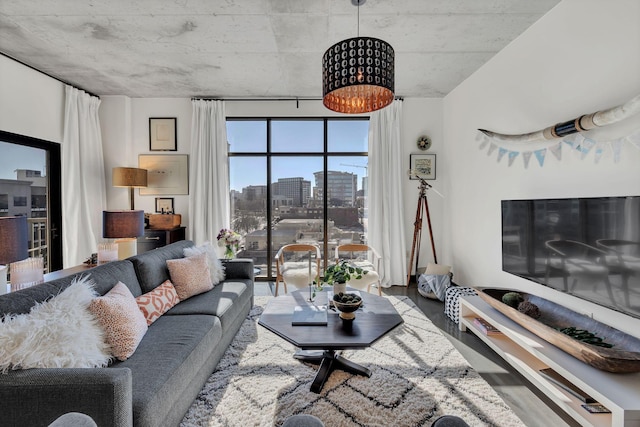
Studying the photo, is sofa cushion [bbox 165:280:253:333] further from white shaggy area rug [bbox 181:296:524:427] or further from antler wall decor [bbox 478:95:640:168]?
antler wall decor [bbox 478:95:640:168]

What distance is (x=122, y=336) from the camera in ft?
5.22

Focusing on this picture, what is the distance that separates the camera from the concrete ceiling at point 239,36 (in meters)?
2.45

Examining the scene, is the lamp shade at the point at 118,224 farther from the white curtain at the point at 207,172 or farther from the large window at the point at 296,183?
the large window at the point at 296,183

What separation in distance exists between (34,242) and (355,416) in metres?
4.22

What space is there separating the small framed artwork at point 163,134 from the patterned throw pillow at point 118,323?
130 inches

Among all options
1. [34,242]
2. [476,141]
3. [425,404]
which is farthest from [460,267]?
[34,242]

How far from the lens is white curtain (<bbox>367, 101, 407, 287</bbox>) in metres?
4.36

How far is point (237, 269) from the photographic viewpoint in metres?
3.21

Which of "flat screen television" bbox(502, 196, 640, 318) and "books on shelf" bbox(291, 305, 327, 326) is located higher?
"flat screen television" bbox(502, 196, 640, 318)

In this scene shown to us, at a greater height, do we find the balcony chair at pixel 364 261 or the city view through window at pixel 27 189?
the city view through window at pixel 27 189

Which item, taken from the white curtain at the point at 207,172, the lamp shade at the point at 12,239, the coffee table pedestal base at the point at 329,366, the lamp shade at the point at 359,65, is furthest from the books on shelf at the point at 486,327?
the white curtain at the point at 207,172

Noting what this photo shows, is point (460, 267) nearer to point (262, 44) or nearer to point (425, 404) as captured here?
point (425, 404)

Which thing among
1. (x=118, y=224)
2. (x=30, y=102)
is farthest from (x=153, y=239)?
(x=30, y=102)

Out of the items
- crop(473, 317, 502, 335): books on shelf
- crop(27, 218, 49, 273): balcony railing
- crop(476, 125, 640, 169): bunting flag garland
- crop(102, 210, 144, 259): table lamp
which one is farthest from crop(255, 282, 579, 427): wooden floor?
crop(27, 218, 49, 273): balcony railing
